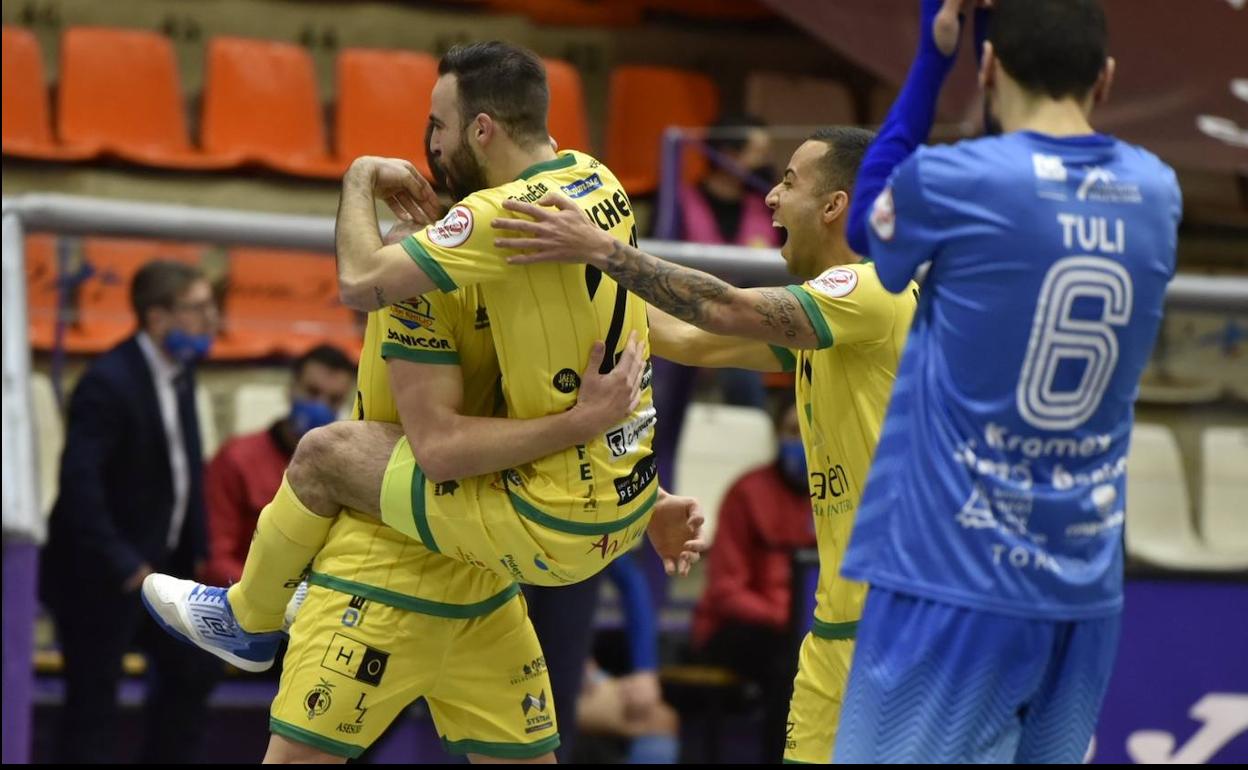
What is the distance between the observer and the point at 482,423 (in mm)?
4074

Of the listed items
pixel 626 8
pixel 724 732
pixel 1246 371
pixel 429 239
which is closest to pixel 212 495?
pixel 724 732

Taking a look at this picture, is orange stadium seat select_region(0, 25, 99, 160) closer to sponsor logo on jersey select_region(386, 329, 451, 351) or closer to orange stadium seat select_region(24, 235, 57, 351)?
orange stadium seat select_region(24, 235, 57, 351)

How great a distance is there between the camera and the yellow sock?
4.29 metres

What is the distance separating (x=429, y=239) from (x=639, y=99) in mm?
7607

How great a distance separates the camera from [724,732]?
8016 millimetres

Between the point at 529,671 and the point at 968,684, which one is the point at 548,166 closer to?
the point at 529,671

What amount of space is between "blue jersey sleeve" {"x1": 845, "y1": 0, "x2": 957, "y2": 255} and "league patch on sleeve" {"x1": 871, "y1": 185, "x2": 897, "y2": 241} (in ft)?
0.27

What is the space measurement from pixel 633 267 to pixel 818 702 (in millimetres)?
1205

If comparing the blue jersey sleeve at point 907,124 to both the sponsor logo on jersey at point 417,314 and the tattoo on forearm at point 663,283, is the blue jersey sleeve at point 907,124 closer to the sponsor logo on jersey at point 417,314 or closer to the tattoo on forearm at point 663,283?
Result: the tattoo on forearm at point 663,283

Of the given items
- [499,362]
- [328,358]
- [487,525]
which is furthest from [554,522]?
[328,358]

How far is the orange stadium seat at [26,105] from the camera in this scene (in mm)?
9492

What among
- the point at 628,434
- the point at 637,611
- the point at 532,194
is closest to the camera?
the point at 532,194

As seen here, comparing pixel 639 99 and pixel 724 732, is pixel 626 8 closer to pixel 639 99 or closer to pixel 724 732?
pixel 639 99

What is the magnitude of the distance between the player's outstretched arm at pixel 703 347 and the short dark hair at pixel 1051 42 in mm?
1511
